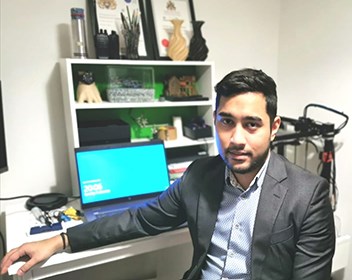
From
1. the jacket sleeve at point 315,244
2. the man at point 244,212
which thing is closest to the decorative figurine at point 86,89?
the man at point 244,212

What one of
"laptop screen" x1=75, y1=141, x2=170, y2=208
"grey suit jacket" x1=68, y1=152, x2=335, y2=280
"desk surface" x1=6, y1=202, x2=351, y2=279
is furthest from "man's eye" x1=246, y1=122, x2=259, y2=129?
"laptop screen" x1=75, y1=141, x2=170, y2=208

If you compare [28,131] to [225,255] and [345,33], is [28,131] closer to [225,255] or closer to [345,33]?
[225,255]

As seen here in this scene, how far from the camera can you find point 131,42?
1.79 metres

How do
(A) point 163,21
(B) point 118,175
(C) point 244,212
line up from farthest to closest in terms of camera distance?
(A) point 163,21 < (B) point 118,175 < (C) point 244,212

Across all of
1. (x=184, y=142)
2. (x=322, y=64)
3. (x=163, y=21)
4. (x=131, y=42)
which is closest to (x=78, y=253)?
(x=184, y=142)

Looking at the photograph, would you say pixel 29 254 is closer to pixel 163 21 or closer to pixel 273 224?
pixel 273 224

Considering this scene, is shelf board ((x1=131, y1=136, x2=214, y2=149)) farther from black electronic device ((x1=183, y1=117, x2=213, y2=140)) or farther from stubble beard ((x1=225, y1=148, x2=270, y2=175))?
stubble beard ((x1=225, y1=148, x2=270, y2=175))

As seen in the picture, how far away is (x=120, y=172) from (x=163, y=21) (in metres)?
1.02

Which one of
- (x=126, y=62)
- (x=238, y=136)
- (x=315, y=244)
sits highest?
(x=126, y=62)

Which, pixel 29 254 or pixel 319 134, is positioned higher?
pixel 319 134

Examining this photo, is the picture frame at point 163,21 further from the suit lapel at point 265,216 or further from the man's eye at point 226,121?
the suit lapel at point 265,216

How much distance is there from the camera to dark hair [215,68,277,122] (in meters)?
1.05

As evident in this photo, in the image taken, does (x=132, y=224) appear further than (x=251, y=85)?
Yes

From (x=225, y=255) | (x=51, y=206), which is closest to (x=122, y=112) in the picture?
(x=51, y=206)
